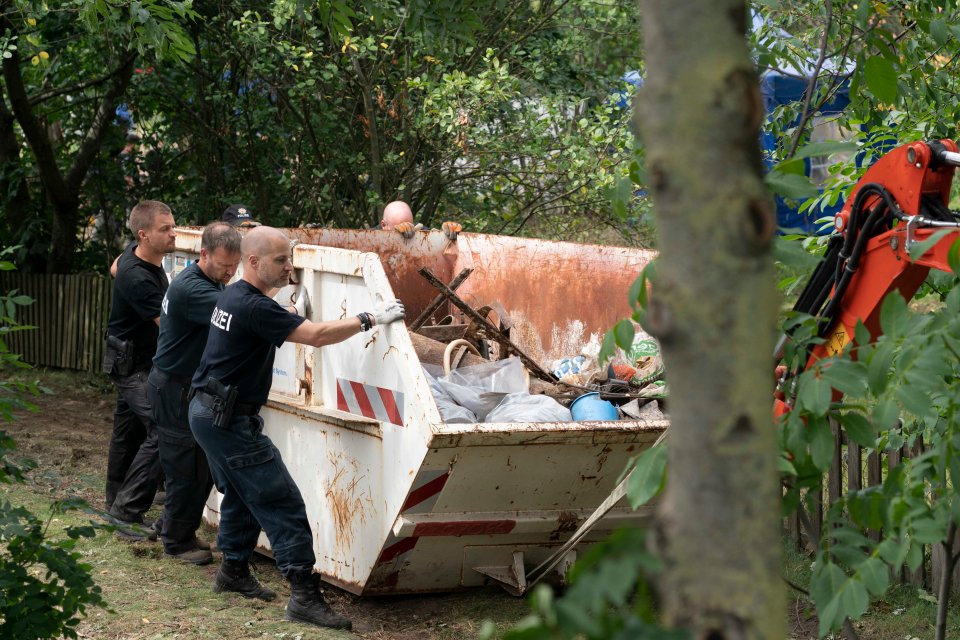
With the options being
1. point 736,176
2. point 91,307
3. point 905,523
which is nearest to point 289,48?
point 91,307

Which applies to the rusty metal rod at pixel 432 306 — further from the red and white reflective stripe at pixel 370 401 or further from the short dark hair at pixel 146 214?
the short dark hair at pixel 146 214

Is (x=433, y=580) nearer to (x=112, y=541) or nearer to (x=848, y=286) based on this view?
(x=112, y=541)

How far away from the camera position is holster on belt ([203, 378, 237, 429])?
491 cm

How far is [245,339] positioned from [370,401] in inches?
24.8

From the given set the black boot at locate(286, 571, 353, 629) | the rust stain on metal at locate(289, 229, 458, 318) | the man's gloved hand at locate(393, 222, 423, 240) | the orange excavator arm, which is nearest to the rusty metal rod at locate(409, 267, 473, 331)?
the rust stain on metal at locate(289, 229, 458, 318)

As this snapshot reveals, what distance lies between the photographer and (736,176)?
121 centimetres

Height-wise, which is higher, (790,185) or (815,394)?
(790,185)

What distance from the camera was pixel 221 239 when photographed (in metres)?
5.53

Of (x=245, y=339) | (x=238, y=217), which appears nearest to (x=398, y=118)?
(x=238, y=217)

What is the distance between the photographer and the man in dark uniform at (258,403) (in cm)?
482

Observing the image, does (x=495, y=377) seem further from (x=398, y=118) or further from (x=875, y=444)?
(x=398, y=118)

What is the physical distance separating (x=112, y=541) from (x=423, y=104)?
437cm

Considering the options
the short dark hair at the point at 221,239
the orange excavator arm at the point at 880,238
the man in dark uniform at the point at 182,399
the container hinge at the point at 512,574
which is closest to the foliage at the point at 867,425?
the orange excavator arm at the point at 880,238

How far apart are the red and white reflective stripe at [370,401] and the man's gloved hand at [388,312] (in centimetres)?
29
